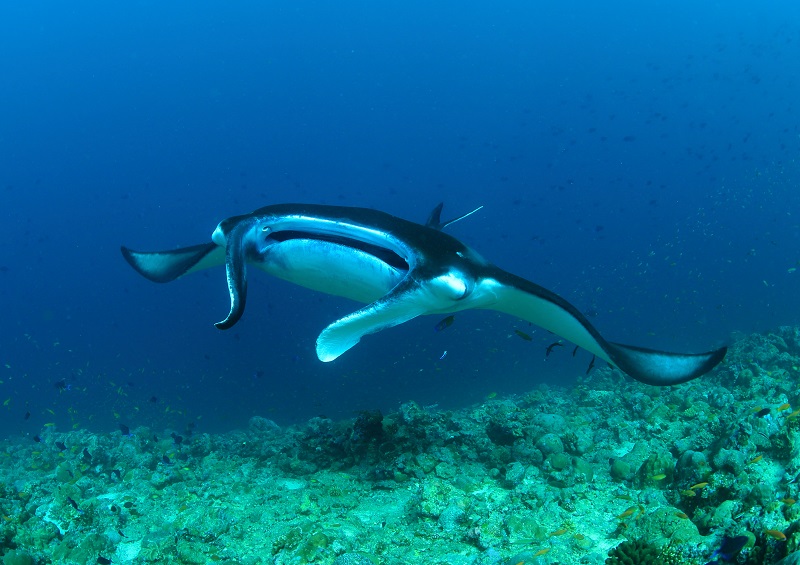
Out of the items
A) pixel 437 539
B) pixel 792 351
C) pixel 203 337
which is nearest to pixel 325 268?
pixel 437 539

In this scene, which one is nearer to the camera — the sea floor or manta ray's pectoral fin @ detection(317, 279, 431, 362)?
manta ray's pectoral fin @ detection(317, 279, 431, 362)

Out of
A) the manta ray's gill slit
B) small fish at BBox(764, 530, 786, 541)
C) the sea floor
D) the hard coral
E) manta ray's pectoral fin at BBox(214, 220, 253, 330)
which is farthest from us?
the sea floor

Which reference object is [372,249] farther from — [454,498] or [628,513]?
[628,513]

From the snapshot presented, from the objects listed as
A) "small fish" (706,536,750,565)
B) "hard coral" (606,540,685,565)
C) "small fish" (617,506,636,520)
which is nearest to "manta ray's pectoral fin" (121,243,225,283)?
"hard coral" (606,540,685,565)

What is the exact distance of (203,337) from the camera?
58125 millimetres

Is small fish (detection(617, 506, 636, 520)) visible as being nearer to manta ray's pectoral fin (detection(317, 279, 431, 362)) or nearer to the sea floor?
the sea floor

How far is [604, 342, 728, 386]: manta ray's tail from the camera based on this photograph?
117 inches

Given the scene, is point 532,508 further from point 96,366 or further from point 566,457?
point 96,366

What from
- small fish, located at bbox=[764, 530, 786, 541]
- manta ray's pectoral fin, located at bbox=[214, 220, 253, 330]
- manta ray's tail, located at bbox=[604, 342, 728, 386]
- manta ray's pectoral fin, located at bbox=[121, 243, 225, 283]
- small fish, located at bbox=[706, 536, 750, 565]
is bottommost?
small fish, located at bbox=[706, 536, 750, 565]

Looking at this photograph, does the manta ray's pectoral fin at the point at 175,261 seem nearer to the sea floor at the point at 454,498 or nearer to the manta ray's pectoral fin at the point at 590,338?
→ the sea floor at the point at 454,498

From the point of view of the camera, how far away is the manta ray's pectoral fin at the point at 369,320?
254cm

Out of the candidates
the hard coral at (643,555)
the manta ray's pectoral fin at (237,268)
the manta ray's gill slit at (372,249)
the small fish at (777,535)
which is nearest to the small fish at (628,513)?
the hard coral at (643,555)

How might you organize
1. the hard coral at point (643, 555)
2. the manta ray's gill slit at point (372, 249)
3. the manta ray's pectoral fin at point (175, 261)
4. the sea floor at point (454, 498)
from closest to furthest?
the hard coral at point (643, 555) → the manta ray's gill slit at point (372, 249) → the sea floor at point (454, 498) → the manta ray's pectoral fin at point (175, 261)

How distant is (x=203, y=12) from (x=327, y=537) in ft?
278
